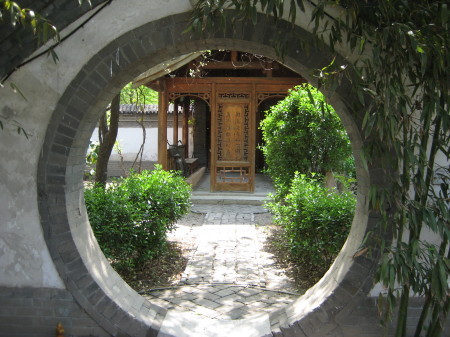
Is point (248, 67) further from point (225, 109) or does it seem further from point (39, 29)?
point (39, 29)

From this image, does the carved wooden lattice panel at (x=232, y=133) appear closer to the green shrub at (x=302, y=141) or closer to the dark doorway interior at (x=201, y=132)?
the green shrub at (x=302, y=141)

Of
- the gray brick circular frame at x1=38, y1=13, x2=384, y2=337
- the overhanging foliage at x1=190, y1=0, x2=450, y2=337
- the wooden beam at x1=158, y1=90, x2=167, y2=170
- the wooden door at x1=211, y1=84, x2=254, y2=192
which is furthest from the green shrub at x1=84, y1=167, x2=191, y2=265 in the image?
the wooden beam at x1=158, y1=90, x2=167, y2=170

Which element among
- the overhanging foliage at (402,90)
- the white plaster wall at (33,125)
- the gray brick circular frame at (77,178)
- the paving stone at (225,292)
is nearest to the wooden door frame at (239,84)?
the paving stone at (225,292)

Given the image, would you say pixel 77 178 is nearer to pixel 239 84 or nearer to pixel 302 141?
pixel 302 141

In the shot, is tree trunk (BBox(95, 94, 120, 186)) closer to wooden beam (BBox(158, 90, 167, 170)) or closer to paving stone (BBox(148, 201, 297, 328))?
paving stone (BBox(148, 201, 297, 328))

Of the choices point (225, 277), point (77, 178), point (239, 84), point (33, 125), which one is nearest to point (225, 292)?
point (225, 277)

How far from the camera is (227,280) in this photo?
5949 mm

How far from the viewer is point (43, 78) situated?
135 inches

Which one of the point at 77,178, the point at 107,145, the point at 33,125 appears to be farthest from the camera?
the point at 107,145

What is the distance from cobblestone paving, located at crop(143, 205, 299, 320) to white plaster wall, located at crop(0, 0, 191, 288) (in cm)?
189

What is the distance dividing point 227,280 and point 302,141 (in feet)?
10.3

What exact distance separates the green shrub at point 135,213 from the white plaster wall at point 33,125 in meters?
1.68

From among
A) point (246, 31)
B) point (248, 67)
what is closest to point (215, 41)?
point (246, 31)

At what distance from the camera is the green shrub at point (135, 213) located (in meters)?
5.39
